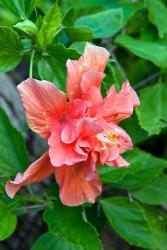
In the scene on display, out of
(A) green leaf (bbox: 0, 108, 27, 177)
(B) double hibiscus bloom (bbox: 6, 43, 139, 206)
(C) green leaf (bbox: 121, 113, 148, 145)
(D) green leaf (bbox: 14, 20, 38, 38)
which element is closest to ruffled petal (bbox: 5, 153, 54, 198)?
(B) double hibiscus bloom (bbox: 6, 43, 139, 206)

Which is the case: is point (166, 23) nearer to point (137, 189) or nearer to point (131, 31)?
point (131, 31)

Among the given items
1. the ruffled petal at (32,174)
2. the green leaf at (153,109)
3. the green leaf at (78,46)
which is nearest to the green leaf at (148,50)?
the green leaf at (153,109)

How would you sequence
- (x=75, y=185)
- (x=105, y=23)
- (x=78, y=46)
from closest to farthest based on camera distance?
1. (x=75, y=185)
2. (x=78, y=46)
3. (x=105, y=23)

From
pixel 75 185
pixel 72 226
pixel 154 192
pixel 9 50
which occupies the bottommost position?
pixel 154 192

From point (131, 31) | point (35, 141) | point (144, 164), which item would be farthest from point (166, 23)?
point (35, 141)

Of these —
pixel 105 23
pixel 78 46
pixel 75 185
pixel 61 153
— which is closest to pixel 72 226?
pixel 75 185

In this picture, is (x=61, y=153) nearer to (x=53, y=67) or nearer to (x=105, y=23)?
(x=53, y=67)

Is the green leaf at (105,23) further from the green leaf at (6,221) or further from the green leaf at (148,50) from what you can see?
the green leaf at (6,221)

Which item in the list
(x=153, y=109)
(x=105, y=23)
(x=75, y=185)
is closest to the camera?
(x=75, y=185)
